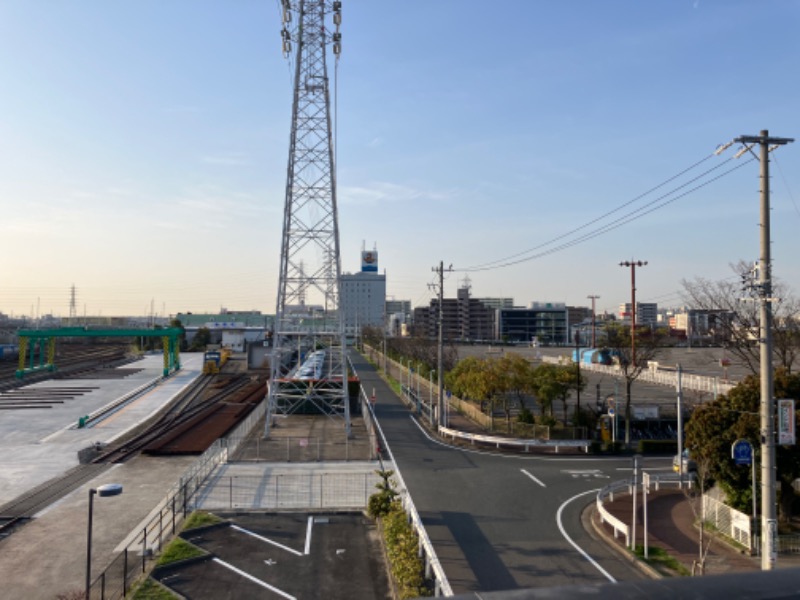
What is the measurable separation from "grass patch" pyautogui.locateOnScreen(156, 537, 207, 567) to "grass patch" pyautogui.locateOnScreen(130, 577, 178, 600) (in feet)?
3.08

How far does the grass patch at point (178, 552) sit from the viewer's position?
1266 centimetres

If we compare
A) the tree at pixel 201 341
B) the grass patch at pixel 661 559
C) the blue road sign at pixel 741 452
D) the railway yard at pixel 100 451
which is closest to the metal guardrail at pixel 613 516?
the grass patch at pixel 661 559

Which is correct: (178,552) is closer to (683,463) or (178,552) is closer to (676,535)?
A: (676,535)

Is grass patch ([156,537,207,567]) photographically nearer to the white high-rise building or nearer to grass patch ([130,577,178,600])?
grass patch ([130,577,178,600])

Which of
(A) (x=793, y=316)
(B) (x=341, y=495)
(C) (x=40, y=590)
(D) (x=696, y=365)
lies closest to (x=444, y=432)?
(B) (x=341, y=495)

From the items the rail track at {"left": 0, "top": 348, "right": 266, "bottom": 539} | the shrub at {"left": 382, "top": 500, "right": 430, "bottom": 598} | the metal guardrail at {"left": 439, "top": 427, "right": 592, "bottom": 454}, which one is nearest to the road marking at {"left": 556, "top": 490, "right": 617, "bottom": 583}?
the shrub at {"left": 382, "top": 500, "right": 430, "bottom": 598}

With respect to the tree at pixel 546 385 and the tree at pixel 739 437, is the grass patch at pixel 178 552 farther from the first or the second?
the tree at pixel 546 385

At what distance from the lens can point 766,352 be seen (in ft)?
28.3

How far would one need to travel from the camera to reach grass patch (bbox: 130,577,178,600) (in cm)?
1093

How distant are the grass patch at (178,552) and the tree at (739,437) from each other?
1310 centimetres

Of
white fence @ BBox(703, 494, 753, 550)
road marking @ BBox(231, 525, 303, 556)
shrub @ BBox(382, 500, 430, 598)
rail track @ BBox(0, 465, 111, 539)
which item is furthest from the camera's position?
rail track @ BBox(0, 465, 111, 539)

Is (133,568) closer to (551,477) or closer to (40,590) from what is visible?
(40,590)

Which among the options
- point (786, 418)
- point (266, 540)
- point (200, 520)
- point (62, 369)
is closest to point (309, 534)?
point (266, 540)

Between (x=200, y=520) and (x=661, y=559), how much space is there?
11.7 m
